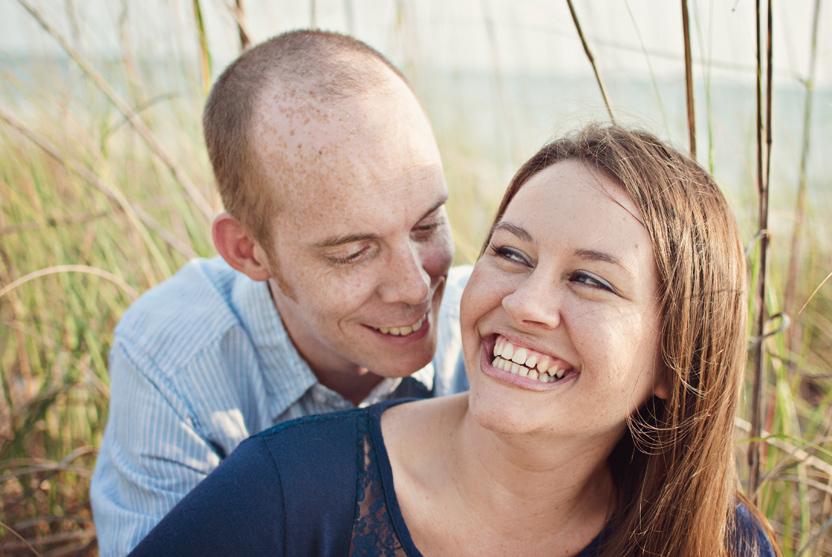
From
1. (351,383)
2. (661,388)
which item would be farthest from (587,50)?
(351,383)

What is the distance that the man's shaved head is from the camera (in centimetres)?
189

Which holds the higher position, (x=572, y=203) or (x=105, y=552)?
(x=572, y=203)

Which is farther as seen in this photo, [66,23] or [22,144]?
[22,144]

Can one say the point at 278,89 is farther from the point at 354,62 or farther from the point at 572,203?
the point at 572,203

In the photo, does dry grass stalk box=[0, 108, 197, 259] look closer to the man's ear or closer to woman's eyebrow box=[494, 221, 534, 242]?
the man's ear

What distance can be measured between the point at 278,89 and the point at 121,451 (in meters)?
1.28

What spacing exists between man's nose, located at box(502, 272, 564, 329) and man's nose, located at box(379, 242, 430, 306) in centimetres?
52

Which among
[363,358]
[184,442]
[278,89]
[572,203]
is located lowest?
[184,442]

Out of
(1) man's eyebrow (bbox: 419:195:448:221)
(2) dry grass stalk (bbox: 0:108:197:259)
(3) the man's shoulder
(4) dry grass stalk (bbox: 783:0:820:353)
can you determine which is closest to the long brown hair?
(1) man's eyebrow (bbox: 419:195:448:221)

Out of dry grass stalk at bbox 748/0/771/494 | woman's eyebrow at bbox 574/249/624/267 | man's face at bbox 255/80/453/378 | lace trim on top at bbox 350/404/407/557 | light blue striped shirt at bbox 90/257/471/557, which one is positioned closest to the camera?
woman's eyebrow at bbox 574/249/624/267

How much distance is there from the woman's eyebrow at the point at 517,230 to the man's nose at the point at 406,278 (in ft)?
1.33

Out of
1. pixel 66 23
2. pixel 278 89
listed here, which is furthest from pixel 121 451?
pixel 66 23

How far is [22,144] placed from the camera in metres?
3.46

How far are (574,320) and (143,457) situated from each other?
141cm
